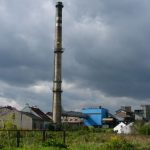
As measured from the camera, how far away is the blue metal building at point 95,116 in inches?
3846

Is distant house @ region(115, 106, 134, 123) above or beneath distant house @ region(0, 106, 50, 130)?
above

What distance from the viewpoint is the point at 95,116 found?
322ft

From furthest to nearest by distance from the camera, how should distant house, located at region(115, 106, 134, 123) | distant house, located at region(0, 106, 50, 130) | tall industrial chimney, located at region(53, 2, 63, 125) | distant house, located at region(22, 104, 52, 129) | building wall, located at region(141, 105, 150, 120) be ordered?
distant house, located at region(115, 106, 134, 123)
building wall, located at region(141, 105, 150, 120)
distant house, located at region(22, 104, 52, 129)
distant house, located at region(0, 106, 50, 130)
tall industrial chimney, located at region(53, 2, 63, 125)

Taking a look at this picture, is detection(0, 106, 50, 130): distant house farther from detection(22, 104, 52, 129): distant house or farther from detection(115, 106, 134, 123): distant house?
detection(115, 106, 134, 123): distant house

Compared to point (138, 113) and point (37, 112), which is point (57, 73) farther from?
point (138, 113)

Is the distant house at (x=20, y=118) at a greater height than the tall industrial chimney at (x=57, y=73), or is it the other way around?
the tall industrial chimney at (x=57, y=73)

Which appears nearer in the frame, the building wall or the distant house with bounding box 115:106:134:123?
the building wall

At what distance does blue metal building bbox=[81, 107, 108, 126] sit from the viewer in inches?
3846

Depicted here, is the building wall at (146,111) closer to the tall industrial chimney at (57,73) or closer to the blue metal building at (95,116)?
the blue metal building at (95,116)

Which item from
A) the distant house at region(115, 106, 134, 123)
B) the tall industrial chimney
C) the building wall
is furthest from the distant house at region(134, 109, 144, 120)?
the tall industrial chimney

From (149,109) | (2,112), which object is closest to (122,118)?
(149,109)

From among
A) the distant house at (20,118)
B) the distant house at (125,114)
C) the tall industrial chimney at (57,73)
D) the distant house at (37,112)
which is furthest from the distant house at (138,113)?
the tall industrial chimney at (57,73)

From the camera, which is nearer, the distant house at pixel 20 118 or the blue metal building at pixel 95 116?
the distant house at pixel 20 118

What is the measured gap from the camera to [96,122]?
98625mm
